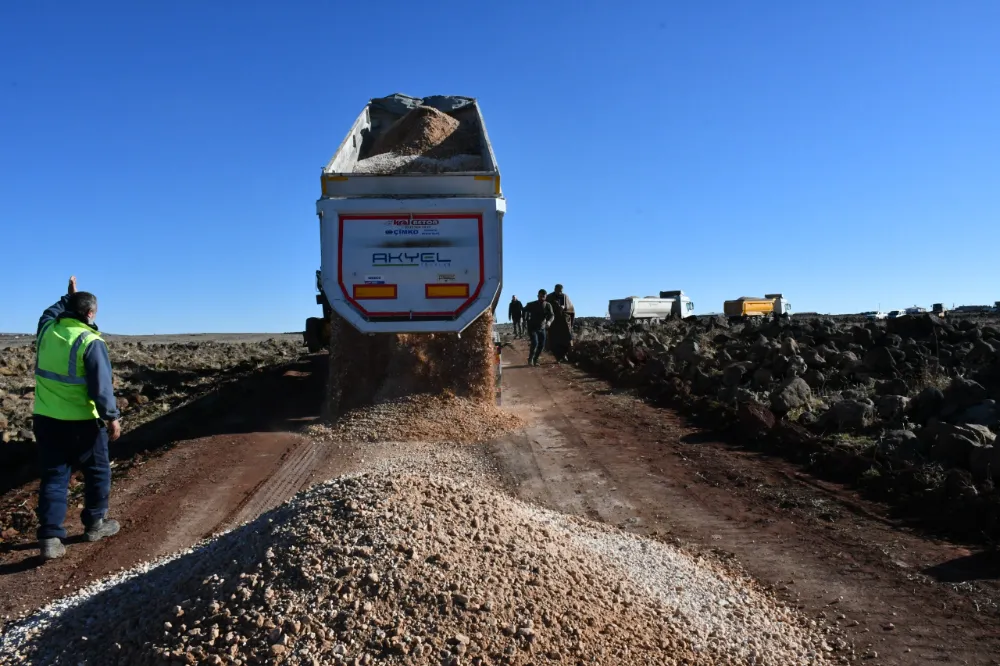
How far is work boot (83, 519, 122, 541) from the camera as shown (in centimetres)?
588

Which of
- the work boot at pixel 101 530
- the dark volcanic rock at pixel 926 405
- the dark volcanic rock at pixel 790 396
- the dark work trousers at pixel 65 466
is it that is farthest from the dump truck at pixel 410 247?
the dark volcanic rock at pixel 926 405

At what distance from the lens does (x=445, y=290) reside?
873 centimetres

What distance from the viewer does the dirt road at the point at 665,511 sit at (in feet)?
14.5

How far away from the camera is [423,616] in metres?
3.56

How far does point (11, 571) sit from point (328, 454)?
135 inches

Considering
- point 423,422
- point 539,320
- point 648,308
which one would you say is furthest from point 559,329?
point 648,308

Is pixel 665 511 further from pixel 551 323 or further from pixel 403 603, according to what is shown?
pixel 551 323

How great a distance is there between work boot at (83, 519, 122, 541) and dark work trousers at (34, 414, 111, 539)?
0.13 ft

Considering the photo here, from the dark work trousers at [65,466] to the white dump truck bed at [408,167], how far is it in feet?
12.2

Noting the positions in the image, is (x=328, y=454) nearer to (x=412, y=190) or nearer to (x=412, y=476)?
(x=412, y=190)

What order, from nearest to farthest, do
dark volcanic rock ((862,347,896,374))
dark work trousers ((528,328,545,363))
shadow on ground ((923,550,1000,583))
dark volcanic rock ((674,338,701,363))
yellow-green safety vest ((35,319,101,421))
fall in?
1. shadow on ground ((923,550,1000,583))
2. yellow-green safety vest ((35,319,101,421))
3. dark volcanic rock ((862,347,896,374))
4. dark volcanic rock ((674,338,701,363))
5. dark work trousers ((528,328,545,363))

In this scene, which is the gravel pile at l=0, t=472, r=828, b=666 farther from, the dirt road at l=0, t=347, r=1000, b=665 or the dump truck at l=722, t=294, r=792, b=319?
the dump truck at l=722, t=294, r=792, b=319

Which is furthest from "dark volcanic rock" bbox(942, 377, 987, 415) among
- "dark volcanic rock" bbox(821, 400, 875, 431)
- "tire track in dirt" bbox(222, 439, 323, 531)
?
"tire track in dirt" bbox(222, 439, 323, 531)

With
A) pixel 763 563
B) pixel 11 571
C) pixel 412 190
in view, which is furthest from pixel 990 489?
pixel 11 571
